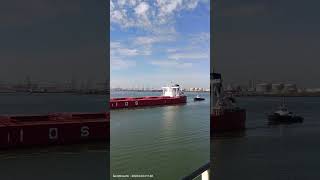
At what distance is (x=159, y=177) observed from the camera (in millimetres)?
5691

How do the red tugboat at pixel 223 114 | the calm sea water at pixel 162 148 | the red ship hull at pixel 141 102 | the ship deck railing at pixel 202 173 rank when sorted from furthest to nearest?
the red ship hull at pixel 141 102, the red tugboat at pixel 223 114, the calm sea water at pixel 162 148, the ship deck railing at pixel 202 173

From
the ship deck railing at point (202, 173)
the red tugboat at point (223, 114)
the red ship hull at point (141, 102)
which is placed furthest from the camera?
the red ship hull at point (141, 102)

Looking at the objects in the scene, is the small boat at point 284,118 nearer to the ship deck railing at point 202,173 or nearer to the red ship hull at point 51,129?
the red ship hull at point 51,129

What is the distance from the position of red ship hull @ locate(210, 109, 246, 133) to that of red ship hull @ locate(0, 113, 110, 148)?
10.3 feet

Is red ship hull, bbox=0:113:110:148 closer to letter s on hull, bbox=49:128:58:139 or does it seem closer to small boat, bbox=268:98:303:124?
letter s on hull, bbox=49:128:58:139

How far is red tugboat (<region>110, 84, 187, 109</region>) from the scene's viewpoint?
60.0ft

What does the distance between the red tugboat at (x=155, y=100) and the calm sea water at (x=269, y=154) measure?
231 inches

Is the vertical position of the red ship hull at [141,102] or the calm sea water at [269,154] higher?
the red ship hull at [141,102]

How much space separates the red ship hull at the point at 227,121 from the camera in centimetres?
1085

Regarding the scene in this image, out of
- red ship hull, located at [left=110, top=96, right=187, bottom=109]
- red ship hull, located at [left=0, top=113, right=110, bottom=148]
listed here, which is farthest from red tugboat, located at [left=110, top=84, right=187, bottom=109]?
red ship hull, located at [left=0, top=113, right=110, bottom=148]

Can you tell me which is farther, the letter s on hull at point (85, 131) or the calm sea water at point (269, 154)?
the letter s on hull at point (85, 131)

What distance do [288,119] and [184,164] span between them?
9027 millimetres

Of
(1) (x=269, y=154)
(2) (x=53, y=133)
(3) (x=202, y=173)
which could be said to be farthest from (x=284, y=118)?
(3) (x=202, y=173)

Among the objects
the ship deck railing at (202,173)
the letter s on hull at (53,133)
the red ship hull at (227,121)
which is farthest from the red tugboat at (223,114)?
the ship deck railing at (202,173)
